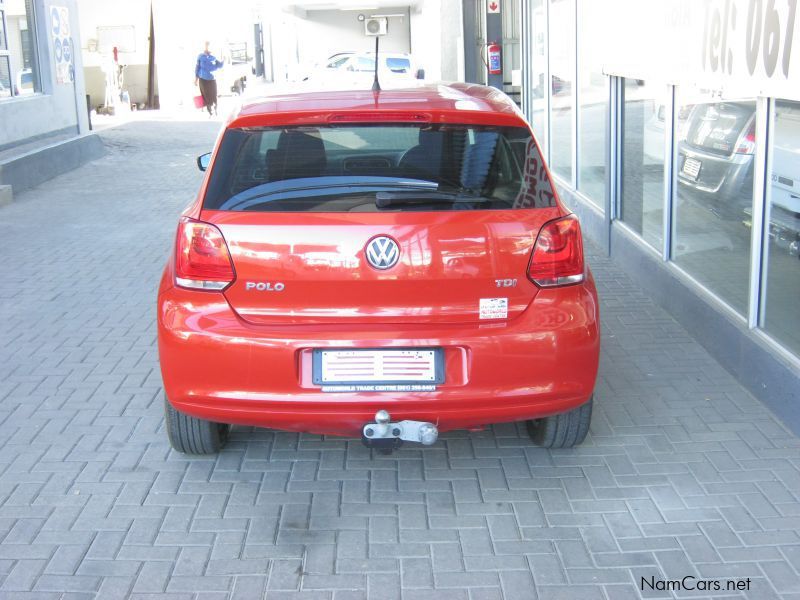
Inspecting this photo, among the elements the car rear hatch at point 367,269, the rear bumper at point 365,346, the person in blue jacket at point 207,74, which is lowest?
the rear bumper at point 365,346

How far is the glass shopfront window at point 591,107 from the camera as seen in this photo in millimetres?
8328

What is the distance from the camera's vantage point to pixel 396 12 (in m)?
48.1

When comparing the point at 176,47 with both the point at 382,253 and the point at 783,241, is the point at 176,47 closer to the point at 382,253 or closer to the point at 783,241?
the point at 783,241

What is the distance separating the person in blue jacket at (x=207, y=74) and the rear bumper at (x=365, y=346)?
19443mm

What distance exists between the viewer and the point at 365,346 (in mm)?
3660

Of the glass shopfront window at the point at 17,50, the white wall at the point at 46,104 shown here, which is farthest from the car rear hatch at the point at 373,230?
the glass shopfront window at the point at 17,50

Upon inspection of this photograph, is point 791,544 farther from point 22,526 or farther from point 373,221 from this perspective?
point 22,526

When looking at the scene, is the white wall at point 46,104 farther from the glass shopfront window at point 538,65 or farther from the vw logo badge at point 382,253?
the vw logo badge at point 382,253

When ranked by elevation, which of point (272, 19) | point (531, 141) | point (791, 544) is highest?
point (272, 19)

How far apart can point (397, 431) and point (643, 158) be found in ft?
14.0

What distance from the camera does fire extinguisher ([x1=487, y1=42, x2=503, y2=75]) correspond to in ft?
55.6

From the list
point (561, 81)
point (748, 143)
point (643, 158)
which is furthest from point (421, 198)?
point (561, 81)

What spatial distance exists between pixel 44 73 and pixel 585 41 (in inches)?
348

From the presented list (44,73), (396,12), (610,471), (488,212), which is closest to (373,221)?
(488,212)
